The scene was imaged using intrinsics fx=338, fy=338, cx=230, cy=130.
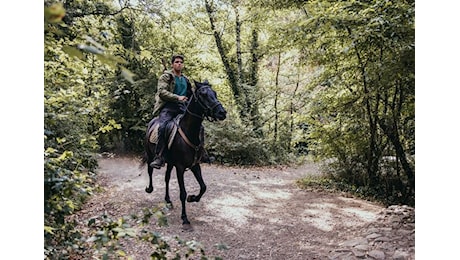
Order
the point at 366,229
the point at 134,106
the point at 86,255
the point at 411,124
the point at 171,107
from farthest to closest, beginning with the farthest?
the point at 134,106 < the point at 411,124 < the point at 171,107 < the point at 366,229 < the point at 86,255

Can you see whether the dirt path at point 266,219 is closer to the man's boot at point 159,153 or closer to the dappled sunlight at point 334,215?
the dappled sunlight at point 334,215

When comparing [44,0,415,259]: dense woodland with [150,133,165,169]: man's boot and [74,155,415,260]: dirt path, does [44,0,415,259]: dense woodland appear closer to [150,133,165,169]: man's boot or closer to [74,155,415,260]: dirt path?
[150,133,165,169]: man's boot

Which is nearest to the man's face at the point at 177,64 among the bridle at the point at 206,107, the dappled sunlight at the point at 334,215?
the bridle at the point at 206,107

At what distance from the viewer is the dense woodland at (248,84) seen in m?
2.53

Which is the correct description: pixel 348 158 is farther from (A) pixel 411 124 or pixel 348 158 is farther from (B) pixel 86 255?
(B) pixel 86 255

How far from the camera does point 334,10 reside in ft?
12.5

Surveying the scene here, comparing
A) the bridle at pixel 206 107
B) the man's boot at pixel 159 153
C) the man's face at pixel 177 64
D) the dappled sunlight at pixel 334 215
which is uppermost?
the man's face at pixel 177 64

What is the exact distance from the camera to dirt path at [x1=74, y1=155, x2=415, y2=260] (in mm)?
3266

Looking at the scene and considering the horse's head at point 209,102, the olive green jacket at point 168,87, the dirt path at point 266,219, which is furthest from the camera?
the olive green jacket at point 168,87

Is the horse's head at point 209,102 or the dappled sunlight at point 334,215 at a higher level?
the horse's head at point 209,102

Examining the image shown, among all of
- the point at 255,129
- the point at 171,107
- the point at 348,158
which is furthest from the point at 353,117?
the point at 255,129

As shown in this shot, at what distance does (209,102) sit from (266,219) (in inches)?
73.7

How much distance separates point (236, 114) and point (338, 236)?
254 inches

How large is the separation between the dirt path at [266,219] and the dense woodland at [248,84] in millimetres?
791
